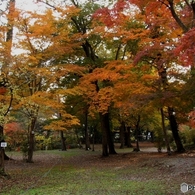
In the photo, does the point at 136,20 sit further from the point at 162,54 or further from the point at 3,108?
the point at 3,108

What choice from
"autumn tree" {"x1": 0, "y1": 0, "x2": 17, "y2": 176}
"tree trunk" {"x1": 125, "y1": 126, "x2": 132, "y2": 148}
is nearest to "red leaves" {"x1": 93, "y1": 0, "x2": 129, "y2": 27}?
"autumn tree" {"x1": 0, "y1": 0, "x2": 17, "y2": 176}

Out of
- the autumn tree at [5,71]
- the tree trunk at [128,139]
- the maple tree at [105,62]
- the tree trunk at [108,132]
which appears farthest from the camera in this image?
the tree trunk at [128,139]

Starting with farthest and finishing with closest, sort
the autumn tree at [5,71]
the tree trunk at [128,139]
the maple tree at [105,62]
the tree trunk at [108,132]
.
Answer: the tree trunk at [128,139]
the tree trunk at [108,132]
the maple tree at [105,62]
the autumn tree at [5,71]

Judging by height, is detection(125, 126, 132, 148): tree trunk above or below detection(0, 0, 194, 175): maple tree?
below

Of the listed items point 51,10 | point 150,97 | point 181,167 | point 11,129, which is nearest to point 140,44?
point 150,97

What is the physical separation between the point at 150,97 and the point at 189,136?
9526 mm

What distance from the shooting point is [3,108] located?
9.30 m

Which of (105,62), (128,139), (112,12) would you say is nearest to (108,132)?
(105,62)

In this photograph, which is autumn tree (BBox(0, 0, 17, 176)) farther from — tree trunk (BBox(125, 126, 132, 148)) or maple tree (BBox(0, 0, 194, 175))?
tree trunk (BBox(125, 126, 132, 148))

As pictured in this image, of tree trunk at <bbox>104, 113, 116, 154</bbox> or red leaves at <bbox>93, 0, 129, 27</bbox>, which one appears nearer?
red leaves at <bbox>93, 0, 129, 27</bbox>

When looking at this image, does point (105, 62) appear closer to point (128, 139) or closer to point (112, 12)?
→ point (112, 12)

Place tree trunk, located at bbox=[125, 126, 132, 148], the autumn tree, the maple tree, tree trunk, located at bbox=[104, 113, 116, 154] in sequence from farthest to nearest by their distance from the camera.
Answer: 1. tree trunk, located at bbox=[125, 126, 132, 148]
2. tree trunk, located at bbox=[104, 113, 116, 154]
3. the maple tree
4. the autumn tree

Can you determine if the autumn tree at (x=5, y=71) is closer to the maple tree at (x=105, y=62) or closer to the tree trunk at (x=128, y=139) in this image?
the maple tree at (x=105, y=62)

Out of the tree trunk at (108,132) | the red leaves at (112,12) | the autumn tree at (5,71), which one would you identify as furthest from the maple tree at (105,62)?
the tree trunk at (108,132)
